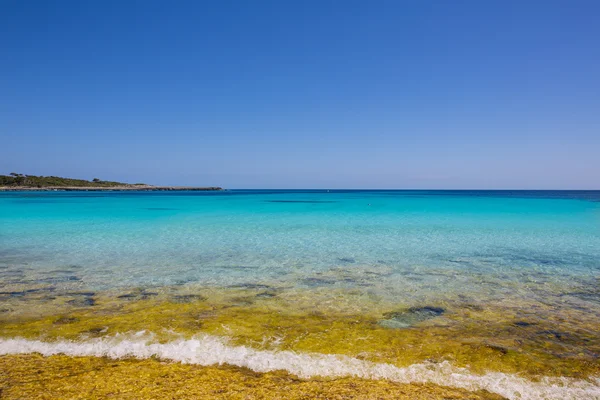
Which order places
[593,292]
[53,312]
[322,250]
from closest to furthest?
[53,312]
[593,292]
[322,250]

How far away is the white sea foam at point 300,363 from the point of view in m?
4.12

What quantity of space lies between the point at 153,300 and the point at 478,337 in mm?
6230

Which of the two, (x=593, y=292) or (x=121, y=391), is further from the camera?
(x=593, y=292)

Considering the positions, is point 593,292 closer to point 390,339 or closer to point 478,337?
point 478,337

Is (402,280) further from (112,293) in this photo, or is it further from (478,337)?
(112,293)

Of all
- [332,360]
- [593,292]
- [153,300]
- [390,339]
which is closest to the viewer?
[332,360]

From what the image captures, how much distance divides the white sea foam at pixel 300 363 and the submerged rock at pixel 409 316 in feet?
4.74

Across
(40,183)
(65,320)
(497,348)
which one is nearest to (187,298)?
(65,320)

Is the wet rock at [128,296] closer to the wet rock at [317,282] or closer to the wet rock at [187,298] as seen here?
the wet rock at [187,298]

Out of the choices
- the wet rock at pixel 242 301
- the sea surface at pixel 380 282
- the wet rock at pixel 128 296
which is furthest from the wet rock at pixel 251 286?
the wet rock at pixel 128 296

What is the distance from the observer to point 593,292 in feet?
26.7

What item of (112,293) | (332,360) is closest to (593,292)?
(332,360)

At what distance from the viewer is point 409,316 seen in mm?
6535

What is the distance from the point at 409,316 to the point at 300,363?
2779 mm
